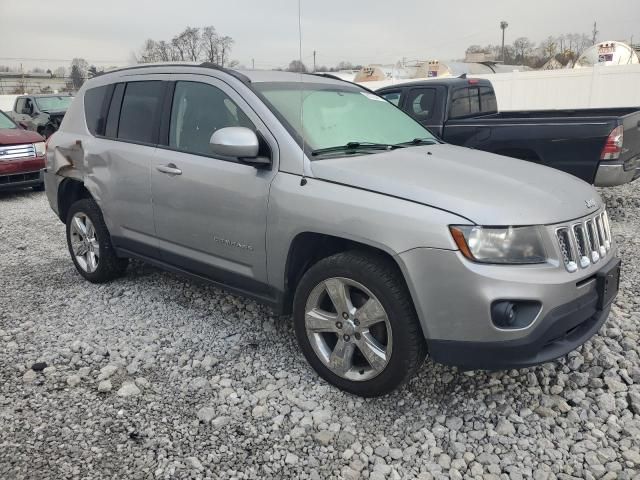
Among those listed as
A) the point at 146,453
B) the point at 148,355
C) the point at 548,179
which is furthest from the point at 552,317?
the point at 148,355

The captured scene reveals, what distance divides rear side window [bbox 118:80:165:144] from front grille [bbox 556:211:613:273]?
2792 mm

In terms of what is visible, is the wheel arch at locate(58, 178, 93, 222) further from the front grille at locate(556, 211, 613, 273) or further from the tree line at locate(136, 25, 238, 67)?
the front grille at locate(556, 211, 613, 273)

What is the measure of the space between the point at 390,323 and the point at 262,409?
86cm

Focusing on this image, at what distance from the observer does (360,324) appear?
2871 mm

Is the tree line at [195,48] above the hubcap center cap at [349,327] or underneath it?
above

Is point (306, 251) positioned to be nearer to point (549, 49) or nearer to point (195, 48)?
point (195, 48)

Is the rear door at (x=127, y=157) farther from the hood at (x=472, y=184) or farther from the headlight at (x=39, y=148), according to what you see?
the headlight at (x=39, y=148)

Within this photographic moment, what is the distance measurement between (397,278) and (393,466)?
869mm

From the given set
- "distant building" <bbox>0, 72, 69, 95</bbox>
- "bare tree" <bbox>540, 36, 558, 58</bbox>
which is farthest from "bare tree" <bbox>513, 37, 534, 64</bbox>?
"distant building" <bbox>0, 72, 69, 95</bbox>

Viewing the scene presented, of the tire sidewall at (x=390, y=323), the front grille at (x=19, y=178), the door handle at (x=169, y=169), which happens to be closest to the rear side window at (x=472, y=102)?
→ the door handle at (x=169, y=169)

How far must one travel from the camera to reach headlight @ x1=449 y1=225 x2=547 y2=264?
8.19ft

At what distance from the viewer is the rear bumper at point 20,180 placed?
29.6 feet

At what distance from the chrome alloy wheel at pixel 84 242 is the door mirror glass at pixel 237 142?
6.85ft

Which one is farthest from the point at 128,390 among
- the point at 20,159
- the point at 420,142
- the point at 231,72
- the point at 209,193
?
the point at 20,159
